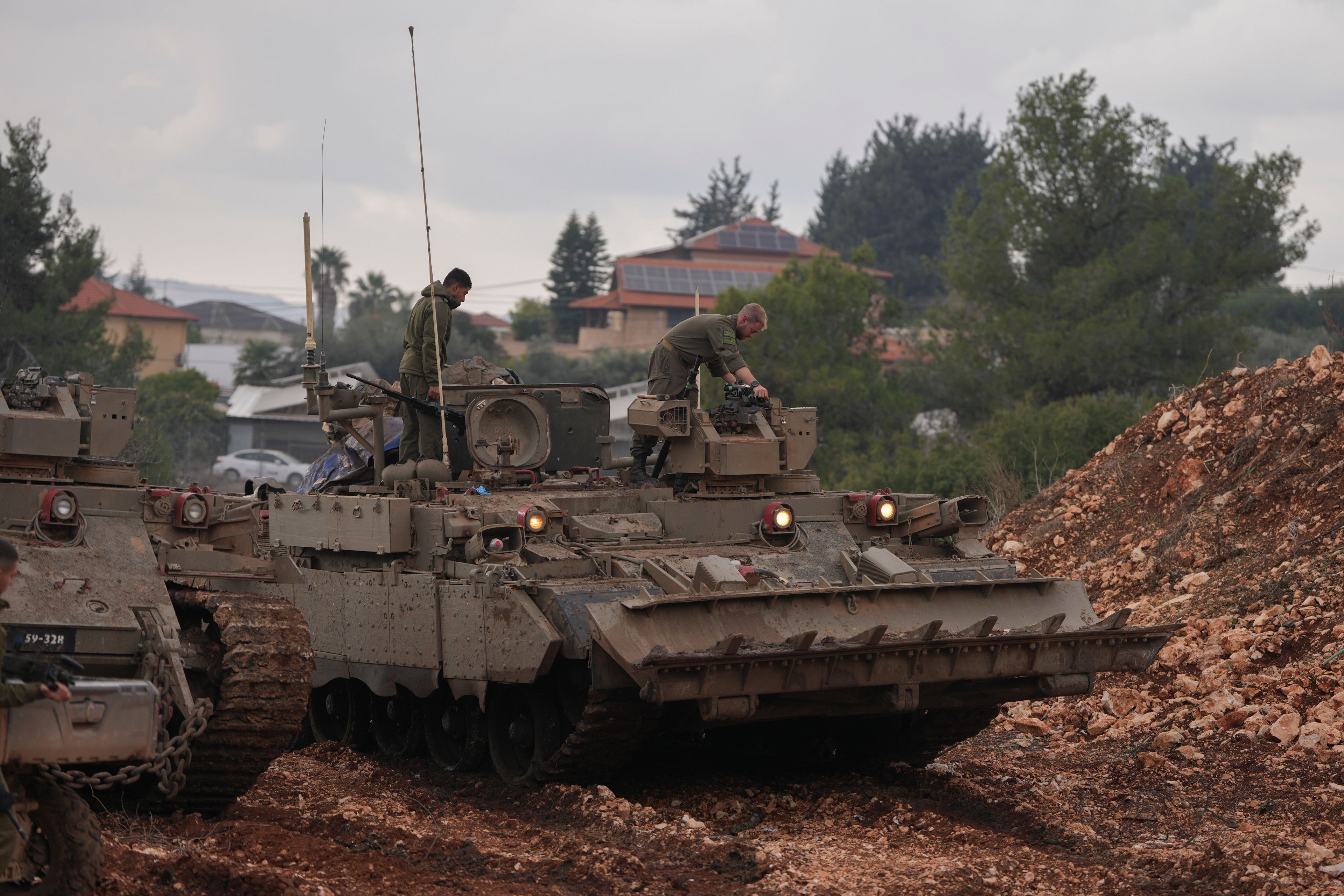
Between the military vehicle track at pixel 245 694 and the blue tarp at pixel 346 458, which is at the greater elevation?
the blue tarp at pixel 346 458

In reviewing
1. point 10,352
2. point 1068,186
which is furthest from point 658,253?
point 10,352

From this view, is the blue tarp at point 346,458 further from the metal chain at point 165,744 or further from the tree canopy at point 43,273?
the tree canopy at point 43,273

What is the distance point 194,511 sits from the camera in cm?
893

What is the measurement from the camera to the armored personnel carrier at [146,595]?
7.59 m

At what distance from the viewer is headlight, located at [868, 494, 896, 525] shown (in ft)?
36.1

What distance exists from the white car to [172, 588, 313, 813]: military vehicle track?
35275mm

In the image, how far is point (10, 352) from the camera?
94.6ft

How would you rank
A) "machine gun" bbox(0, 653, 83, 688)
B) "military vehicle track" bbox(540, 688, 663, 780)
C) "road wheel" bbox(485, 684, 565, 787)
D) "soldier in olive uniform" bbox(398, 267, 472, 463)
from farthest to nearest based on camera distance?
"soldier in olive uniform" bbox(398, 267, 472, 463)
"road wheel" bbox(485, 684, 565, 787)
"military vehicle track" bbox(540, 688, 663, 780)
"machine gun" bbox(0, 653, 83, 688)

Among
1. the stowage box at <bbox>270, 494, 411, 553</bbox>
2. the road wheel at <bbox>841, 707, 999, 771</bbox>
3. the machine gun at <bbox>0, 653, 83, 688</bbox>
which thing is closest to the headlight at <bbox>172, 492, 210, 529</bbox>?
the stowage box at <bbox>270, 494, 411, 553</bbox>

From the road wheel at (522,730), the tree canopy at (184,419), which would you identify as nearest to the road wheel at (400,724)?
the road wheel at (522,730)

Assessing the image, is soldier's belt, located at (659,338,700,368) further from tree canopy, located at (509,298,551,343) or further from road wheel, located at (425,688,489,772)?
tree canopy, located at (509,298,551,343)

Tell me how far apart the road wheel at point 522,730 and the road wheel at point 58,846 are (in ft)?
12.6

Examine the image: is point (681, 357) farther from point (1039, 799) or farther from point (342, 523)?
point (1039, 799)

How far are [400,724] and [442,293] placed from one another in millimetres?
3313
